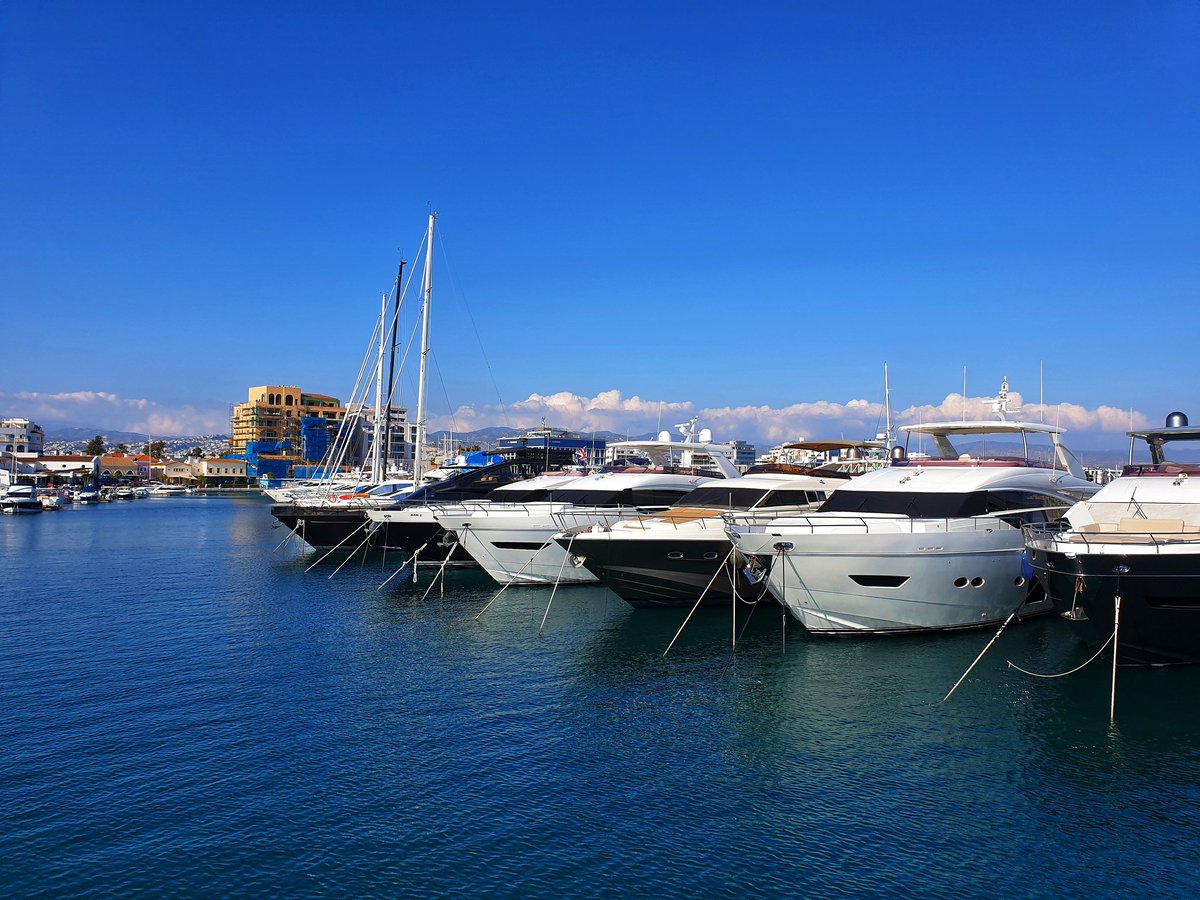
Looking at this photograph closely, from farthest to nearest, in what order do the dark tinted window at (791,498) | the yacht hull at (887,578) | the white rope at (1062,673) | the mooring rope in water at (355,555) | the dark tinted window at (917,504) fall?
1. the mooring rope in water at (355,555)
2. the dark tinted window at (791,498)
3. the dark tinted window at (917,504)
4. the yacht hull at (887,578)
5. the white rope at (1062,673)

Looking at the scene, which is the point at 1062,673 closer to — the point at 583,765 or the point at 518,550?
the point at 583,765

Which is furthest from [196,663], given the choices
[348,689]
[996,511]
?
[996,511]

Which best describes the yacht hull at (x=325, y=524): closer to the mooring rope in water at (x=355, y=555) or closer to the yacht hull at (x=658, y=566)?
the mooring rope in water at (x=355, y=555)

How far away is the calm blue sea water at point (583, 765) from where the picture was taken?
948cm

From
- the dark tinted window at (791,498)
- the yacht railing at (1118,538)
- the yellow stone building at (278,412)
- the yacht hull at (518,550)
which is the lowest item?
Answer: the yacht hull at (518,550)

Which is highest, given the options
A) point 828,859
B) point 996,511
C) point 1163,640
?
point 996,511

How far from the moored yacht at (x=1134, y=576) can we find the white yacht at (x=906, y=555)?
2.34 meters

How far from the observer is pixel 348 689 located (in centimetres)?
1641

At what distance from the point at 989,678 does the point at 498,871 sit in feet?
36.5

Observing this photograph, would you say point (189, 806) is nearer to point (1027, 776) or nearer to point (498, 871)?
point (498, 871)

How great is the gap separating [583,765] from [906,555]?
966cm

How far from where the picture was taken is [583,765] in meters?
12.4

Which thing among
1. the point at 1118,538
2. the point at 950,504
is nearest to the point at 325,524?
the point at 950,504

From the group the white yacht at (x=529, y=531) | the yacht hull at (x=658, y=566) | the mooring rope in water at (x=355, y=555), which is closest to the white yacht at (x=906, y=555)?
the yacht hull at (x=658, y=566)
